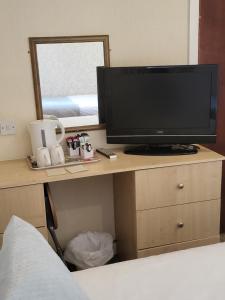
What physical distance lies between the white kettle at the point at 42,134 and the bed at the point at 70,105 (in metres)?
0.15

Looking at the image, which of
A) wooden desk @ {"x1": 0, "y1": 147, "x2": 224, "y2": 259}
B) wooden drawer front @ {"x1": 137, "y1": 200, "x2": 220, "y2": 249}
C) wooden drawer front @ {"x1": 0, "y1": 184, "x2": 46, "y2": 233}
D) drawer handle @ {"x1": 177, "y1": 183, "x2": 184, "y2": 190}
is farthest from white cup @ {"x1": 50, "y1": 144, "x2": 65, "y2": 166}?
drawer handle @ {"x1": 177, "y1": 183, "x2": 184, "y2": 190}

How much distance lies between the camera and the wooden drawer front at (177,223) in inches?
89.8

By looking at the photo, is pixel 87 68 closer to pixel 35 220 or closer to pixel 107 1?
pixel 107 1

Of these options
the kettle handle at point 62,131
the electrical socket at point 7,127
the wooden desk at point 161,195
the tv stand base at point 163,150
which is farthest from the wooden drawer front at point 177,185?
the electrical socket at point 7,127

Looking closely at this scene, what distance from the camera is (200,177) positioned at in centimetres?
231

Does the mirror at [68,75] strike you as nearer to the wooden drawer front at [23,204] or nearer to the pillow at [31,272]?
the wooden drawer front at [23,204]

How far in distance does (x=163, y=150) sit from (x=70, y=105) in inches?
27.3

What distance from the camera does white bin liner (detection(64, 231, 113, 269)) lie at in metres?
2.44

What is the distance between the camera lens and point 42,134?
228 cm

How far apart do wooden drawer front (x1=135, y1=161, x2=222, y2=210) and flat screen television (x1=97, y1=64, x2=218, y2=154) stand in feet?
0.79

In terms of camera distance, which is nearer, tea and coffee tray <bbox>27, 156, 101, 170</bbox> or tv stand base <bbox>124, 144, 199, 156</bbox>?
tea and coffee tray <bbox>27, 156, 101, 170</bbox>

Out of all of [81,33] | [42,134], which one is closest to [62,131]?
[42,134]

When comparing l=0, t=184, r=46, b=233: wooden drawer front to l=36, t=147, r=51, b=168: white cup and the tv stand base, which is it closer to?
l=36, t=147, r=51, b=168: white cup

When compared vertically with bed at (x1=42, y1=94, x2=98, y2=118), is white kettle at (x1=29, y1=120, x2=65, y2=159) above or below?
below
